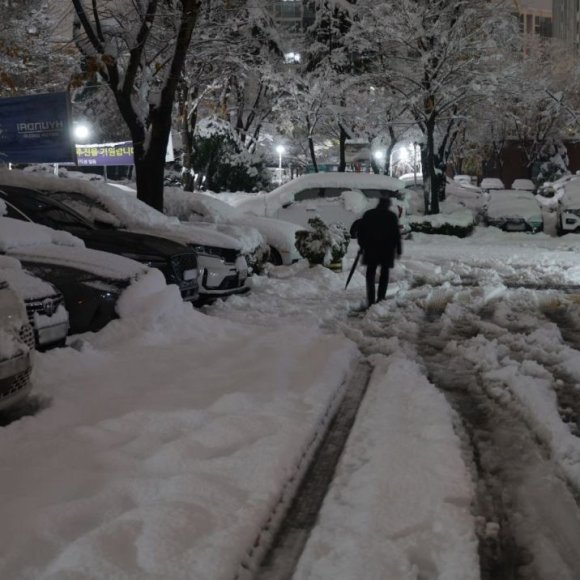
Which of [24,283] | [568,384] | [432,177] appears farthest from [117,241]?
[432,177]

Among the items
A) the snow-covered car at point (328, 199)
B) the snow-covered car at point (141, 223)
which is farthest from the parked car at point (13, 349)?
the snow-covered car at point (328, 199)

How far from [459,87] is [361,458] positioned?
2124 cm

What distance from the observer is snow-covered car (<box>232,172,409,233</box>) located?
17.6 m

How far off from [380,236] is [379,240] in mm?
59

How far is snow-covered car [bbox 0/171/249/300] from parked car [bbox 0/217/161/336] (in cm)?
253

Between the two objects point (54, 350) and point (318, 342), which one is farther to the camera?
point (318, 342)

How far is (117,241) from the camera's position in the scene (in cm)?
866

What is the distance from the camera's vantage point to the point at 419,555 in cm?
312

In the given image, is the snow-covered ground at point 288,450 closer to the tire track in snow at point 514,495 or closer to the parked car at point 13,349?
the tire track in snow at point 514,495

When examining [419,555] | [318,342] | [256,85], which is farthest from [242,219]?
[256,85]

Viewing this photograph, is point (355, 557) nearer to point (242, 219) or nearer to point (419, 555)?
point (419, 555)

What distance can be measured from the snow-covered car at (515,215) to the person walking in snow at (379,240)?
12856mm

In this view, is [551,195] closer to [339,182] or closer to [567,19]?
[339,182]

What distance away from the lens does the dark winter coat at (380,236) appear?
977cm
